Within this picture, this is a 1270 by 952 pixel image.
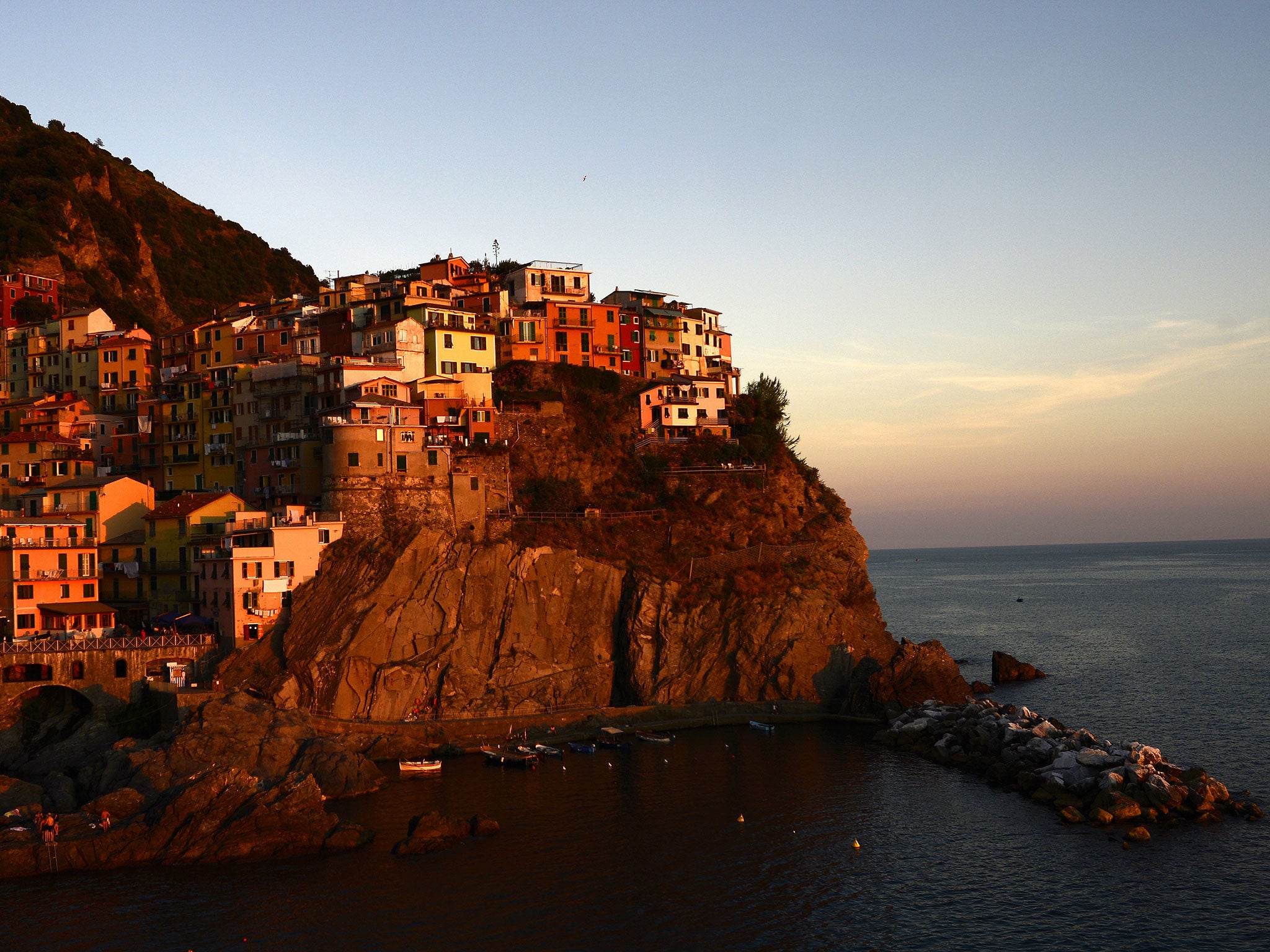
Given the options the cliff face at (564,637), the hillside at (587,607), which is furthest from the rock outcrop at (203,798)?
the cliff face at (564,637)

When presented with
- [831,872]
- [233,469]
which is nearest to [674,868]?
[831,872]

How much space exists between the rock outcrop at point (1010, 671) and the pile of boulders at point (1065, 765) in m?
22.2

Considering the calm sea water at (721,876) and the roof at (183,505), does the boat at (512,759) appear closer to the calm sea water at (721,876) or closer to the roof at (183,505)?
the calm sea water at (721,876)

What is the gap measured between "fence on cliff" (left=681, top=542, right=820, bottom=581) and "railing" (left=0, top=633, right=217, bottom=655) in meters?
36.5

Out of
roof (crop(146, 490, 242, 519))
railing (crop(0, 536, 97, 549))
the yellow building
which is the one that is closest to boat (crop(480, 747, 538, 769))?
the yellow building

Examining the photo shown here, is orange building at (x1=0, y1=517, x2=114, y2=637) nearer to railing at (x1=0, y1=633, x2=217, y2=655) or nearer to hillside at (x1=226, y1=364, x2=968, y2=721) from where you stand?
railing at (x1=0, y1=633, x2=217, y2=655)

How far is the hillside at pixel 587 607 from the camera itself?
78062 mm

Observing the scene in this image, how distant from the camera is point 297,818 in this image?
185 feet

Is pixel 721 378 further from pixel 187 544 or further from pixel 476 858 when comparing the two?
pixel 476 858

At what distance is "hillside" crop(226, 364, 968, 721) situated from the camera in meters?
78.1

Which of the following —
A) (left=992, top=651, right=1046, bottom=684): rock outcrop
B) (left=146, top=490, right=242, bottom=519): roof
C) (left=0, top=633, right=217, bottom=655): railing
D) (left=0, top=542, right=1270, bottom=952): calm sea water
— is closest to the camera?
(left=0, top=542, right=1270, bottom=952): calm sea water

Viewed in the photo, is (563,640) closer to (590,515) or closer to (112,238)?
(590,515)

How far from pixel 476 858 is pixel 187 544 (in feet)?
141

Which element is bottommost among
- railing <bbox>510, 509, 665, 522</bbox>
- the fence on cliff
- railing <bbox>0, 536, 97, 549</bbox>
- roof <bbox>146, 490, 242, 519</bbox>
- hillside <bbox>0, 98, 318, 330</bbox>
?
the fence on cliff
